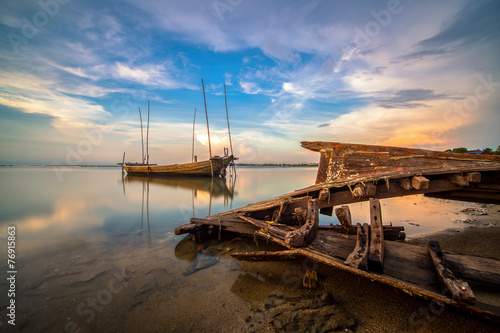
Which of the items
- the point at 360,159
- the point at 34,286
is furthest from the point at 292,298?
the point at 34,286

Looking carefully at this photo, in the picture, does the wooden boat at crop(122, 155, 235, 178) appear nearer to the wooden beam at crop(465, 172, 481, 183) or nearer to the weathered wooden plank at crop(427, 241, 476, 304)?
the wooden beam at crop(465, 172, 481, 183)

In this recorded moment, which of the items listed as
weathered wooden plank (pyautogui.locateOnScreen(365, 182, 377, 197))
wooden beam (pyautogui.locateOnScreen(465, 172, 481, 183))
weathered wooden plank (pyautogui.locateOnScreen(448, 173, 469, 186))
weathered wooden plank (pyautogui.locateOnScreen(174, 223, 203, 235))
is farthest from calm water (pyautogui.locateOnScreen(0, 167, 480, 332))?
wooden beam (pyautogui.locateOnScreen(465, 172, 481, 183))

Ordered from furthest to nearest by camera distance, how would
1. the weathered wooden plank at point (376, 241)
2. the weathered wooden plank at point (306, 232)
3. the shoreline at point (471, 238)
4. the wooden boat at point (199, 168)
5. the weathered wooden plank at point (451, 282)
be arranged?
1. the wooden boat at point (199, 168)
2. the shoreline at point (471, 238)
3. the weathered wooden plank at point (306, 232)
4. the weathered wooden plank at point (376, 241)
5. the weathered wooden plank at point (451, 282)

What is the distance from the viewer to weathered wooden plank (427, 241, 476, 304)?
2.04 metres

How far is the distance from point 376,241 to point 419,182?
160cm

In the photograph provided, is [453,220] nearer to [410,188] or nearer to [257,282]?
[410,188]

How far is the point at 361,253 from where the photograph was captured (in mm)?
2990

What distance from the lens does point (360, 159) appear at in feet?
18.7

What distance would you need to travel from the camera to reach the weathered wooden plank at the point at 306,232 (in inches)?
139

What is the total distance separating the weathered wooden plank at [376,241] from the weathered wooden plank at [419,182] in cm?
108

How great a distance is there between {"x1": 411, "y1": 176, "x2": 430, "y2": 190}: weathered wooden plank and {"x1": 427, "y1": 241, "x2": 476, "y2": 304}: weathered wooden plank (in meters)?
1.06

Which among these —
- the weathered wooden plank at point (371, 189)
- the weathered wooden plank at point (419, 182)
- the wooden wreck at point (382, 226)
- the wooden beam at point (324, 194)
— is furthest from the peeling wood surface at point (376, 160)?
the wooden beam at point (324, 194)

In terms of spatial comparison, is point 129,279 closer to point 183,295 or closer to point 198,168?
point 183,295

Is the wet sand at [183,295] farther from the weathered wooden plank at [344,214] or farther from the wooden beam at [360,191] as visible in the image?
the wooden beam at [360,191]
